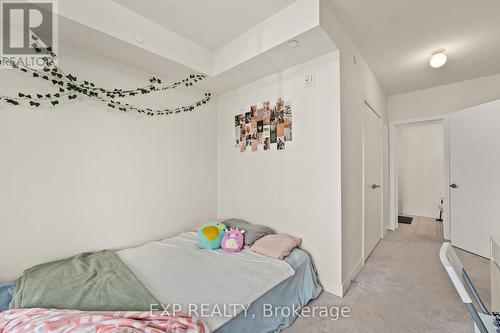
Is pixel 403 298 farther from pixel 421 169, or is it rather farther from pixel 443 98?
pixel 421 169

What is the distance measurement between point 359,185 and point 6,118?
3.19 meters

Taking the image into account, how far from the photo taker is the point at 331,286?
202 centimetres

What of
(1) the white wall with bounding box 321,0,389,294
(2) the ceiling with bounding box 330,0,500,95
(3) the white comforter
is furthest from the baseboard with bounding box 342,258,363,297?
(2) the ceiling with bounding box 330,0,500,95

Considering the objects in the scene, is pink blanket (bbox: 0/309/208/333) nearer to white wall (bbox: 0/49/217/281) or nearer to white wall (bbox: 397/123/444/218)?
white wall (bbox: 0/49/217/281)

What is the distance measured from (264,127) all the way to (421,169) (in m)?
4.71

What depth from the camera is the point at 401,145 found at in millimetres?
5227

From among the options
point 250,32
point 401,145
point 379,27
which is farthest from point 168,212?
point 401,145

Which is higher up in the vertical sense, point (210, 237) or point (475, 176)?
point (475, 176)

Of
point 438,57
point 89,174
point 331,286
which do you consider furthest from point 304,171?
point 438,57

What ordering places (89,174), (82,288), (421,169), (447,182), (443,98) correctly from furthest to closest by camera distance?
(421,169)
(443,98)
(447,182)
(89,174)
(82,288)

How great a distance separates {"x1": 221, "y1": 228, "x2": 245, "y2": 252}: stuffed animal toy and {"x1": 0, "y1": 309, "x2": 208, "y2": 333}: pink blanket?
0.95 meters

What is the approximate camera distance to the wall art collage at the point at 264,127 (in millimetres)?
2352

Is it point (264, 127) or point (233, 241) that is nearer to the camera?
point (233, 241)

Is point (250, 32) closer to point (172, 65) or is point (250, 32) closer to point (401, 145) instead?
point (172, 65)
